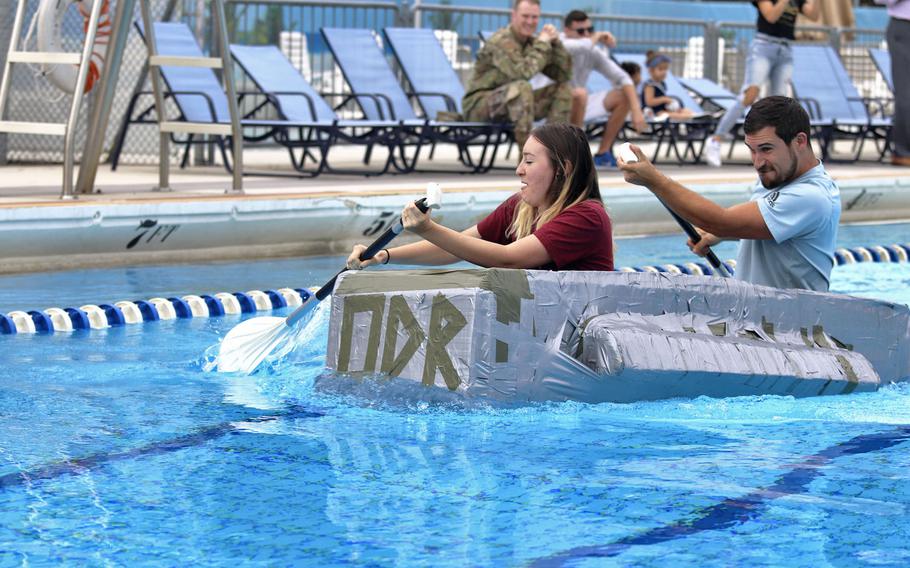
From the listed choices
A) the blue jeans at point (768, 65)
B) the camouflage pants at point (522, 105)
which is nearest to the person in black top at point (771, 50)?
the blue jeans at point (768, 65)

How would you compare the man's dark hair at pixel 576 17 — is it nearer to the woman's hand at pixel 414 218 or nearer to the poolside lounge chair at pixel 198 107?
the poolside lounge chair at pixel 198 107

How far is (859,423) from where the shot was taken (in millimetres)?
4582

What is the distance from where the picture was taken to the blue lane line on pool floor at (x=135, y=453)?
146 inches

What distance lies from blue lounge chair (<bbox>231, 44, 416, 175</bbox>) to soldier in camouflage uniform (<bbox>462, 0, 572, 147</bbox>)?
0.84 metres

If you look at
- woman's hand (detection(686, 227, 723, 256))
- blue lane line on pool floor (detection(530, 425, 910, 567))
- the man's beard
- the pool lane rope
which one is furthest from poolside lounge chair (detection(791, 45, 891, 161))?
blue lane line on pool floor (detection(530, 425, 910, 567))

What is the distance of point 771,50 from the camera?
1252 centimetres

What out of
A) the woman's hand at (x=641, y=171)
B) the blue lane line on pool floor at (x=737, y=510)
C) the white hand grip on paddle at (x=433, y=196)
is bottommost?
the blue lane line on pool floor at (x=737, y=510)

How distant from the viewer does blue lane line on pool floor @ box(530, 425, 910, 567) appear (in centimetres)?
318

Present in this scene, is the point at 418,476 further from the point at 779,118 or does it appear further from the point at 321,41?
the point at 321,41

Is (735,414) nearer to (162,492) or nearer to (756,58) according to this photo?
(162,492)

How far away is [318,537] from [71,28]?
30.5 feet

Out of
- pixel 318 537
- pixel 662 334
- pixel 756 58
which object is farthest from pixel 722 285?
pixel 756 58

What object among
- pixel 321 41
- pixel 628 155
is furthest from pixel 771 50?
pixel 628 155

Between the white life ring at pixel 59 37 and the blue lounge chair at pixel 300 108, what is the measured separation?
186cm
